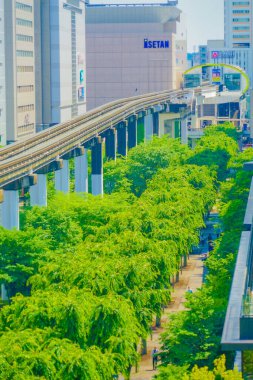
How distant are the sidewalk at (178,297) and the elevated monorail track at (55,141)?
13502 millimetres

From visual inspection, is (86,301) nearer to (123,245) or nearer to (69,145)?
(123,245)

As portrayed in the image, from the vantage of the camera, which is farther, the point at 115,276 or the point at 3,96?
the point at 3,96

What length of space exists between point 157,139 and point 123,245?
296ft

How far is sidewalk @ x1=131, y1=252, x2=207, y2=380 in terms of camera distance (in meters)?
56.4

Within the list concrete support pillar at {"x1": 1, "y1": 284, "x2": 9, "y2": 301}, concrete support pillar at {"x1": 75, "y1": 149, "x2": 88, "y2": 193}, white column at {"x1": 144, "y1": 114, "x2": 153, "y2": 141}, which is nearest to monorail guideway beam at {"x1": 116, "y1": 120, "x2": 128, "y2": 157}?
white column at {"x1": 144, "y1": 114, "x2": 153, "y2": 141}

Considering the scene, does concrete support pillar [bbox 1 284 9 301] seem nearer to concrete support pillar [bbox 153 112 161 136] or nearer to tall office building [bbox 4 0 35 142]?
tall office building [bbox 4 0 35 142]

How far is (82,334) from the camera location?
44344 mm

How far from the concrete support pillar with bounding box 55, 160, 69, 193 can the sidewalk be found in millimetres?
14758

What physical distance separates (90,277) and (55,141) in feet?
147

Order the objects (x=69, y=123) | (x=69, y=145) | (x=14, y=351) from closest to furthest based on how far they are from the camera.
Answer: (x=14, y=351) → (x=69, y=145) → (x=69, y=123)

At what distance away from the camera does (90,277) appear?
51.7 metres

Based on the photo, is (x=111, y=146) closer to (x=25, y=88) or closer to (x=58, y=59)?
(x=25, y=88)

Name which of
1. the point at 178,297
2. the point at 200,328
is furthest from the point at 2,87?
the point at 200,328

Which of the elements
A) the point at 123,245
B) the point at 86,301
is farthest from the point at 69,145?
the point at 86,301
